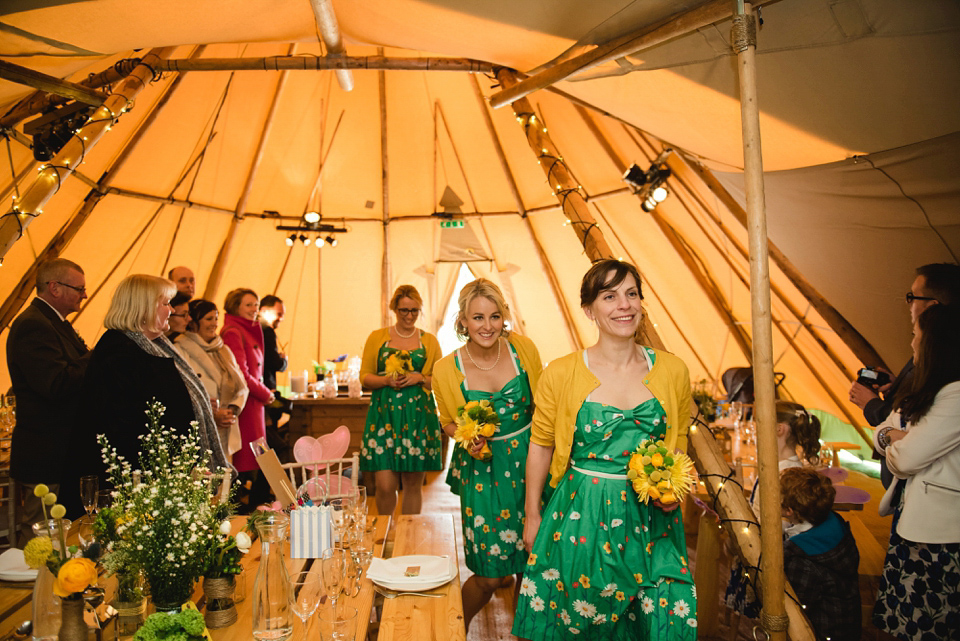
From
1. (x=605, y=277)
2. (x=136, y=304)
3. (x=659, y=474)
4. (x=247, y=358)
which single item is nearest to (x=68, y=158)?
(x=247, y=358)

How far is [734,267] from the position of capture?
5.71 m

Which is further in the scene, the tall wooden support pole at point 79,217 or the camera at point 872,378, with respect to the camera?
the tall wooden support pole at point 79,217

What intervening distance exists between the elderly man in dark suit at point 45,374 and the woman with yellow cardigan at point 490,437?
67.6 inches

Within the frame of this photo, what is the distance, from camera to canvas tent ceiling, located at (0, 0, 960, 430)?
2.55 meters

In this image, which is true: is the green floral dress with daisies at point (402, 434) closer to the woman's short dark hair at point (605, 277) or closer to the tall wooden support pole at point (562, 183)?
the tall wooden support pole at point (562, 183)

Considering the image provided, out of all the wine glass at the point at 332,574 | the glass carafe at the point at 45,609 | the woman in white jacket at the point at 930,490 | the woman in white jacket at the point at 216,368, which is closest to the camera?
the glass carafe at the point at 45,609

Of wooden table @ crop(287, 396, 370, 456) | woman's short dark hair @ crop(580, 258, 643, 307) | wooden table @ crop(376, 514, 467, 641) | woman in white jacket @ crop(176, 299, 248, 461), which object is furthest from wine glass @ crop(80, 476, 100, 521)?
wooden table @ crop(287, 396, 370, 456)

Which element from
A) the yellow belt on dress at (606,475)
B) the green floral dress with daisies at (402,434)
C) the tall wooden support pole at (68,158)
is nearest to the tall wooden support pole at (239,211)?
the tall wooden support pole at (68,158)

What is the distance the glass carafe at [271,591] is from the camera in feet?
5.10

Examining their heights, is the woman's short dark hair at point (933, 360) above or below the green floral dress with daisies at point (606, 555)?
above

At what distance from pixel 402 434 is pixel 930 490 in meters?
2.75

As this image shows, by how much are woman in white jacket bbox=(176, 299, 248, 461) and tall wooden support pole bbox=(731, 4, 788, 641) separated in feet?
10.0

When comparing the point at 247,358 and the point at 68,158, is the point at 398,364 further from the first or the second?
the point at 68,158

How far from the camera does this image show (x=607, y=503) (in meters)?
2.08
